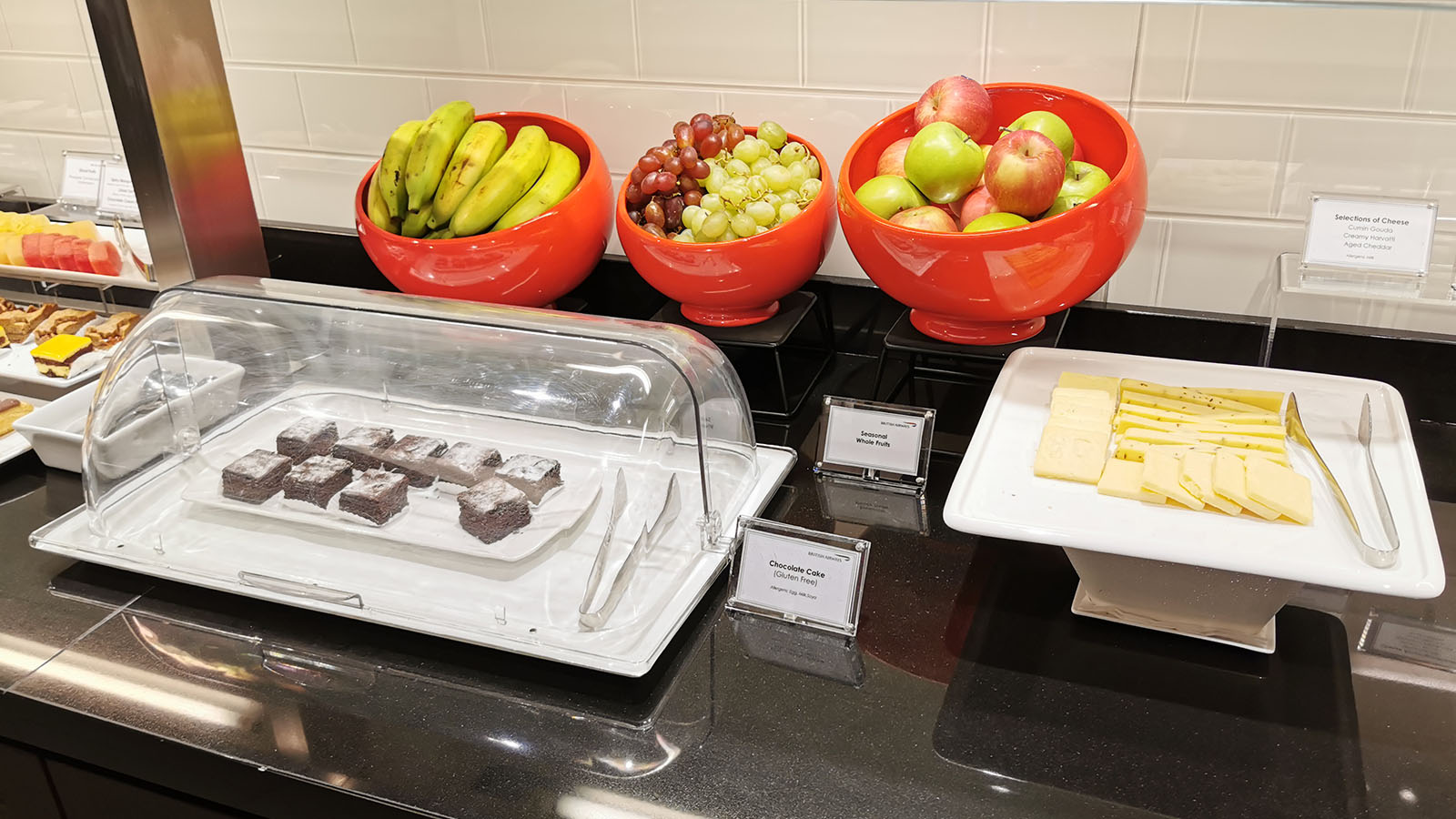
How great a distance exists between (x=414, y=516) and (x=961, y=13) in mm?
750

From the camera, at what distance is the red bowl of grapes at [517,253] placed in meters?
1.19

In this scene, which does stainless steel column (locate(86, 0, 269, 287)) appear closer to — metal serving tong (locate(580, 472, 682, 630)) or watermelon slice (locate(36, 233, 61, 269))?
watermelon slice (locate(36, 233, 61, 269))

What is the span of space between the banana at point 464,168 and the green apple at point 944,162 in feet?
1.55

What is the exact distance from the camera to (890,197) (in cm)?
105

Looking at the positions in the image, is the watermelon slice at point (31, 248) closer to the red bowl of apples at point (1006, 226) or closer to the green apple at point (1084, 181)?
the red bowl of apples at point (1006, 226)

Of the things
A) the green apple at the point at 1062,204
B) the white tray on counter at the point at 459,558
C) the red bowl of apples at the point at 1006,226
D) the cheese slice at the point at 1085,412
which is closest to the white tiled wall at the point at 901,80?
the red bowl of apples at the point at 1006,226

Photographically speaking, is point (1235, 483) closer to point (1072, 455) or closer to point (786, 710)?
point (1072, 455)

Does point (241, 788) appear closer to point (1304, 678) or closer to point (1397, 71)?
point (1304, 678)

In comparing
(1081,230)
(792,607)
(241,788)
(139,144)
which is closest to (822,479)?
(792,607)

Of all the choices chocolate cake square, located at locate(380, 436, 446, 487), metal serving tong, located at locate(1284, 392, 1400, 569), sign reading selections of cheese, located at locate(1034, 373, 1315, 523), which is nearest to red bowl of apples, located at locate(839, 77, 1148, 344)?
sign reading selections of cheese, located at locate(1034, 373, 1315, 523)

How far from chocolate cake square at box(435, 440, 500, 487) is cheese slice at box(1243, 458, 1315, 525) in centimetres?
63

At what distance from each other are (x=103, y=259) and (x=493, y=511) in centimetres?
80

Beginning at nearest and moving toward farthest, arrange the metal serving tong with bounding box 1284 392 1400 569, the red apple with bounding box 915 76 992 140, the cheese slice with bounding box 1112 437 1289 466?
the metal serving tong with bounding box 1284 392 1400 569, the cheese slice with bounding box 1112 437 1289 466, the red apple with bounding box 915 76 992 140

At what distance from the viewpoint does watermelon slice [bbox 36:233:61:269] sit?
1.43 meters
